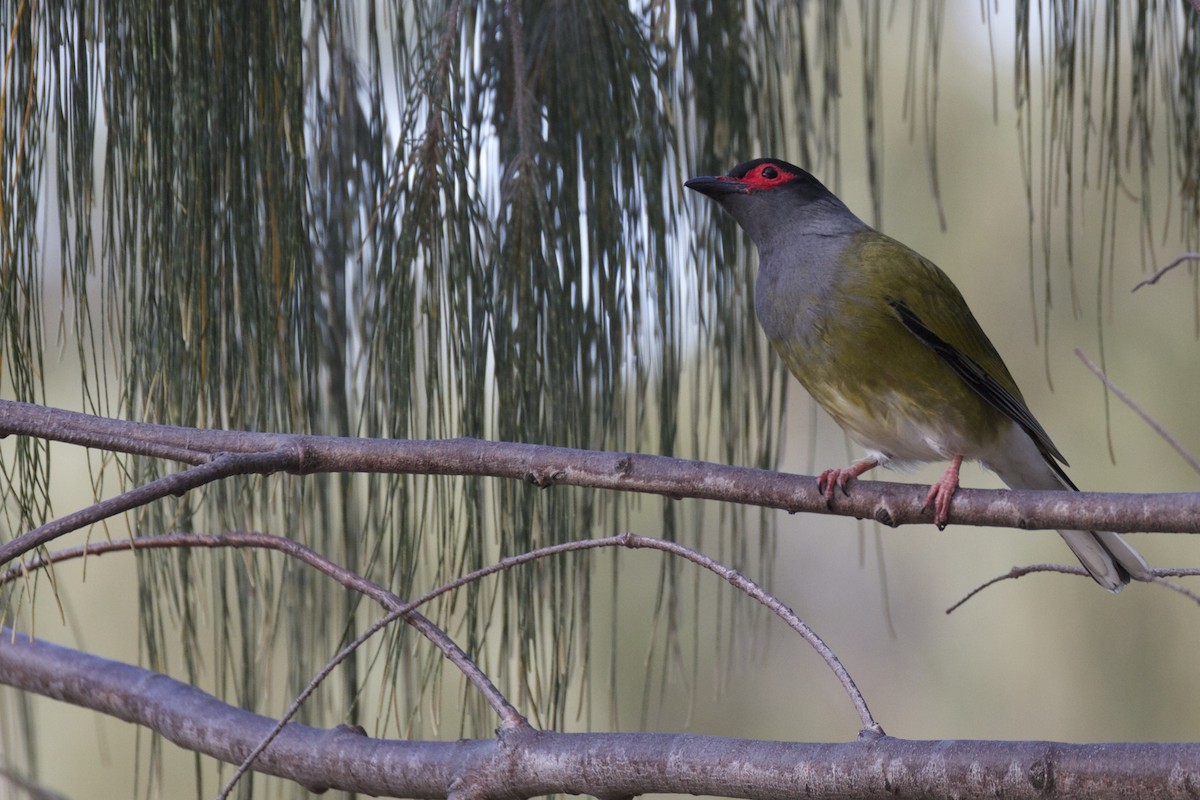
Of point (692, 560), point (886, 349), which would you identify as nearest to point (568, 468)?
point (692, 560)

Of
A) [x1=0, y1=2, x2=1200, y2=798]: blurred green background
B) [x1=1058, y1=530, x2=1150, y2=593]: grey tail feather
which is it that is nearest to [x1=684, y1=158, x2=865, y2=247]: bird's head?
[x1=1058, y1=530, x2=1150, y2=593]: grey tail feather

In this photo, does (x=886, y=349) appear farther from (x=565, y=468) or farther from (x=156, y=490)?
(x=156, y=490)

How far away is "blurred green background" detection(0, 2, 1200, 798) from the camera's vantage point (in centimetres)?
432

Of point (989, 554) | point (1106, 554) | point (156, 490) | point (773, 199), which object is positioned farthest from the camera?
point (989, 554)

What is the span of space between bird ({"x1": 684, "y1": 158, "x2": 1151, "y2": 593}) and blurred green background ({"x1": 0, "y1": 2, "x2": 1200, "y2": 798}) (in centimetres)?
193

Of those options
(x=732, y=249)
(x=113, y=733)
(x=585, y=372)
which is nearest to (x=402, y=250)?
(x=585, y=372)

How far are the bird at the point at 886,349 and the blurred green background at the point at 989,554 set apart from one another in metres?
1.93

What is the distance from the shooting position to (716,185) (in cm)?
168

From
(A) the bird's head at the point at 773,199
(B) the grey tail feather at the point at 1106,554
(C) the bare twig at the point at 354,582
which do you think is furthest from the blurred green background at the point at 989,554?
(C) the bare twig at the point at 354,582

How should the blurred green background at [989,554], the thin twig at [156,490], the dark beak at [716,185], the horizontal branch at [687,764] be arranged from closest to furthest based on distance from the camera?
1. the thin twig at [156,490]
2. the horizontal branch at [687,764]
3. the dark beak at [716,185]
4. the blurred green background at [989,554]

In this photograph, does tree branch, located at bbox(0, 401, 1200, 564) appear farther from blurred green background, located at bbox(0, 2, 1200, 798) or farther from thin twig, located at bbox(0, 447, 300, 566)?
blurred green background, located at bbox(0, 2, 1200, 798)

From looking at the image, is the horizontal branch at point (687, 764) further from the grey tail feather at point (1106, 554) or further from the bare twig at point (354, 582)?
the grey tail feather at point (1106, 554)

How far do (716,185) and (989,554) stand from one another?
3.86 metres

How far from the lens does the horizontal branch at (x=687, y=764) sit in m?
A: 1.01
